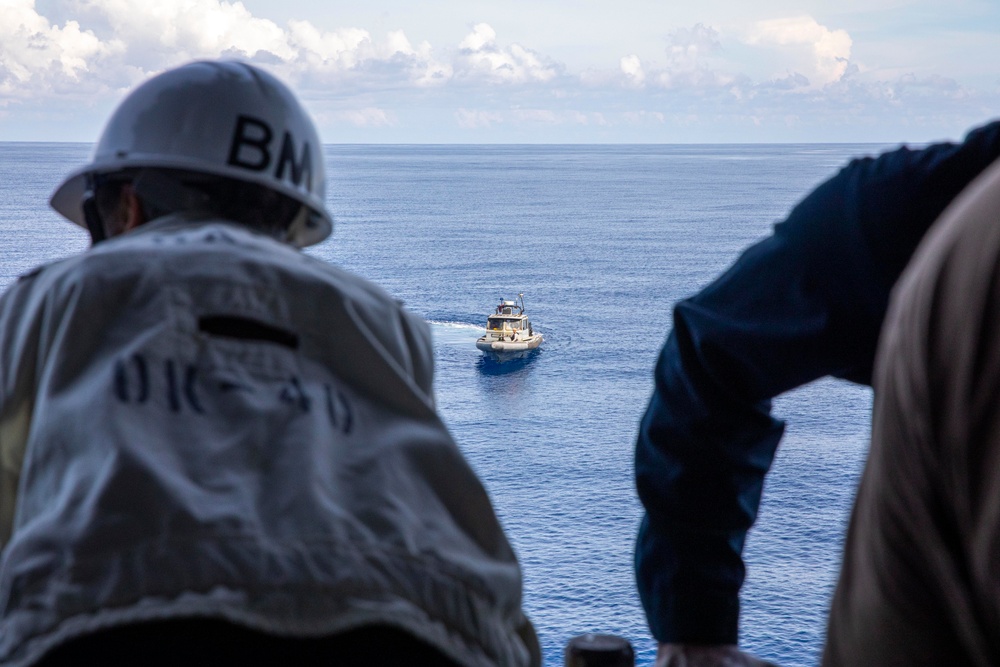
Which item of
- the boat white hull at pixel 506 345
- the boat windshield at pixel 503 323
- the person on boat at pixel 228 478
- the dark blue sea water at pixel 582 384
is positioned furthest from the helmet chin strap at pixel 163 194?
the boat white hull at pixel 506 345

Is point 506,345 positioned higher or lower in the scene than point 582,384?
higher

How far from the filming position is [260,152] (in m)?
1.78

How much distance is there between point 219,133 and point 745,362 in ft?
3.11

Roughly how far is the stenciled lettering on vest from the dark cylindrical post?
2.17ft

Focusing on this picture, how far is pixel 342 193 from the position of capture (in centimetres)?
10550

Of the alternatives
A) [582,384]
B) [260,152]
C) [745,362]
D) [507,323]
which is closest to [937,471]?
[745,362]

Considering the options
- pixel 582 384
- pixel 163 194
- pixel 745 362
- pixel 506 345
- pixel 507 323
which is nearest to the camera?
pixel 745 362

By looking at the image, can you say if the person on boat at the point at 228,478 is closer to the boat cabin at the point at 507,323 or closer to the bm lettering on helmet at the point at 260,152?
the bm lettering on helmet at the point at 260,152

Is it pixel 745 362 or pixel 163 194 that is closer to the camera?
pixel 745 362

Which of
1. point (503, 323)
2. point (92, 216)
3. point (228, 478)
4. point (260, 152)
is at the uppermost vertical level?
point (260, 152)

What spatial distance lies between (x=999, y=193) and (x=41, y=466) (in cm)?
96

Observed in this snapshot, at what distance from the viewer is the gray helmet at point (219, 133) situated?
1.73m

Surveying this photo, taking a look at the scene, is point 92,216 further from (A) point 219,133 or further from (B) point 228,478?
(B) point 228,478

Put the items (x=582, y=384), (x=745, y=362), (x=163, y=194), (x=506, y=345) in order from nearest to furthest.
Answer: (x=745, y=362) < (x=163, y=194) < (x=582, y=384) < (x=506, y=345)
